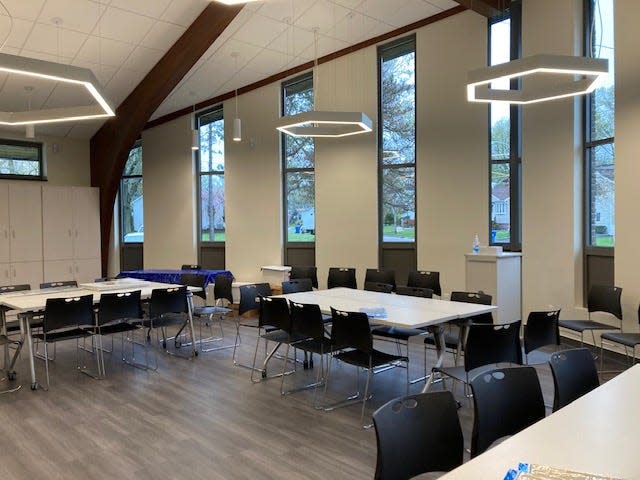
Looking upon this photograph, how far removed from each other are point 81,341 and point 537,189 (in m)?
6.66

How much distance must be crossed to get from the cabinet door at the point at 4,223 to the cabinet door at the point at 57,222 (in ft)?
2.03

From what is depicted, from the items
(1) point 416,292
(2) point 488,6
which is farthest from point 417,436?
(2) point 488,6

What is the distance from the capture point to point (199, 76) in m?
8.73

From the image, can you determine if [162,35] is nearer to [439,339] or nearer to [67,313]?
[67,313]

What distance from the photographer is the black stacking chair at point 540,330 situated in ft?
14.0

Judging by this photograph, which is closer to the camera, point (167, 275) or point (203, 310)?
point (203, 310)

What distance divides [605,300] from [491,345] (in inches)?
109

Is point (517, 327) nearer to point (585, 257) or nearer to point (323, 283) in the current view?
point (585, 257)

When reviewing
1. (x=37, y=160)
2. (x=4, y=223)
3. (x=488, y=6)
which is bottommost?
(x=4, y=223)

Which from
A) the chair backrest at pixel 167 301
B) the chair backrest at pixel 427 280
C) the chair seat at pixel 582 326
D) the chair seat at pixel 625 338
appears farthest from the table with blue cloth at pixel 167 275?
the chair seat at pixel 625 338

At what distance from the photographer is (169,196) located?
10617 millimetres

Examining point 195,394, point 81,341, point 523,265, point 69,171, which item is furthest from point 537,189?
point 69,171

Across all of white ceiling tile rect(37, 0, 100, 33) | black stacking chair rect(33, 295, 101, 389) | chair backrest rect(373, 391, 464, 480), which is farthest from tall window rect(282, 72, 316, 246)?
chair backrest rect(373, 391, 464, 480)

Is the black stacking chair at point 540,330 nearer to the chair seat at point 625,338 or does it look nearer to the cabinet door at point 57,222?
the chair seat at point 625,338
